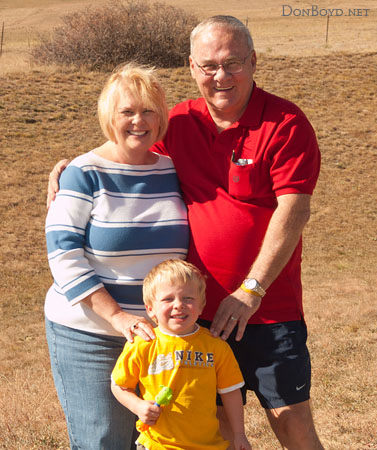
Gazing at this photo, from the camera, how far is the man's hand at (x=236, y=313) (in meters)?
2.43

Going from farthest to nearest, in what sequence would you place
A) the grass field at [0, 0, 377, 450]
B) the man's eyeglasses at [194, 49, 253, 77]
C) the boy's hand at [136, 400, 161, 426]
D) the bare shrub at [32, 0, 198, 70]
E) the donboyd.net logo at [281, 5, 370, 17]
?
the donboyd.net logo at [281, 5, 370, 17]
the bare shrub at [32, 0, 198, 70]
the grass field at [0, 0, 377, 450]
the man's eyeglasses at [194, 49, 253, 77]
the boy's hand at [136, 400, 161, 426]

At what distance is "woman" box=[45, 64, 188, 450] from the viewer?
2.39 meters

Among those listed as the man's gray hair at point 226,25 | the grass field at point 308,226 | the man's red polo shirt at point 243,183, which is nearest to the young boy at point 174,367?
the man's red polo shirt at point 243,183

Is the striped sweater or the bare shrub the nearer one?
the striped sweater

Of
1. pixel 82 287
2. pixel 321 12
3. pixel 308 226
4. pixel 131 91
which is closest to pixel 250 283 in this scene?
pixel 82 287

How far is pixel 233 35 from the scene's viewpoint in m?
2.48

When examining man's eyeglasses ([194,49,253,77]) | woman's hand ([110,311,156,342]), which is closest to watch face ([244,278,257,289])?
woman's hand ([110,311,156,342])

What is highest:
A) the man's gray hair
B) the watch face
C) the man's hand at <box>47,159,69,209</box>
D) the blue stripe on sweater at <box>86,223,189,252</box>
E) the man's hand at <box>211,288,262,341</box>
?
the man's gray hair

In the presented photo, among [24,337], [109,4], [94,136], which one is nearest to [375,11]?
[109,4]

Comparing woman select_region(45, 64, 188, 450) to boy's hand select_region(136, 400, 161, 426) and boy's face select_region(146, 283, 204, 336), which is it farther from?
boy's hand select_region(136, 400, 161, 426)

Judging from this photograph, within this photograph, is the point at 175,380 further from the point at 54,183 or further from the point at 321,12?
the point at 321,12

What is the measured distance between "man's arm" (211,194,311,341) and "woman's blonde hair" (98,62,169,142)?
23.6 inches

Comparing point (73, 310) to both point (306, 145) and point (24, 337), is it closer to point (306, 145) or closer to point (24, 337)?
point (306, 145)

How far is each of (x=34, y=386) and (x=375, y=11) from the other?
5227 cm
